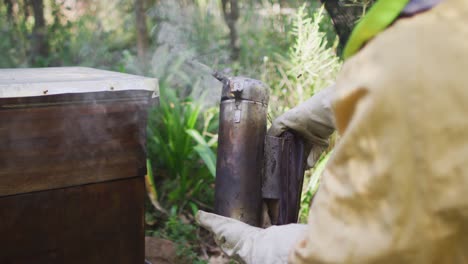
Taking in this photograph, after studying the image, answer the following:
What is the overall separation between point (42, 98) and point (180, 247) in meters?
1.44

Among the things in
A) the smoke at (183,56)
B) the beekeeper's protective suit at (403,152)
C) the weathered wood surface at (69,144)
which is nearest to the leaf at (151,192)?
the smoke at (183,56)

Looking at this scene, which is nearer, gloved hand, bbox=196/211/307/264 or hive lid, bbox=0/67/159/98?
gloved hand, bbox=196/211/307/264

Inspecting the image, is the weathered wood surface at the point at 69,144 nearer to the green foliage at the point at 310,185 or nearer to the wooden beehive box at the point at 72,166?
the wooden beehive box at the point at 72,166

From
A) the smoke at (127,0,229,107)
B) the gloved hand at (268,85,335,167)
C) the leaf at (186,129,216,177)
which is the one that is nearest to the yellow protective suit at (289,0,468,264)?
the gloved hand at (268,85,335,167)

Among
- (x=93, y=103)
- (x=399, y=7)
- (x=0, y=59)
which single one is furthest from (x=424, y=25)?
(x=0, y=59)

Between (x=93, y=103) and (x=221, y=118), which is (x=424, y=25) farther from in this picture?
(x=93, y=103)

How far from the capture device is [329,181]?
103 centimetres

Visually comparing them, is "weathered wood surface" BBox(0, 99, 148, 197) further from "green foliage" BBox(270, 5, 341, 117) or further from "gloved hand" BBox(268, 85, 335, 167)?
"green foliage" BBox(270, 5, 341, 117)

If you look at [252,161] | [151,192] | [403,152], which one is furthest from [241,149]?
[151,192]

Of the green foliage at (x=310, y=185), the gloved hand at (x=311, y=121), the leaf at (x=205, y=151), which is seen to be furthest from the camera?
the leaf at (x=205, y=151)

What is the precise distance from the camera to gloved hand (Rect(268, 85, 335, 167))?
1.77 m

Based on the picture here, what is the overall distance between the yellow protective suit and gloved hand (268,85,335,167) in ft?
2.48

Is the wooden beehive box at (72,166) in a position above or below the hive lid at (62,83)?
below

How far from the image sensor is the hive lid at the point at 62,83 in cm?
167
